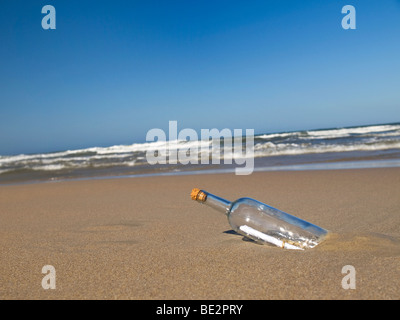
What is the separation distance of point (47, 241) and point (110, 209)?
5.04 ft

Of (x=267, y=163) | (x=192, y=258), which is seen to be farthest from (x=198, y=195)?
(x=267, y=163)

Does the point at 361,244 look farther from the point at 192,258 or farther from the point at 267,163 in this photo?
the point at 267,163

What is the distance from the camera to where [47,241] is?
7.59 feet

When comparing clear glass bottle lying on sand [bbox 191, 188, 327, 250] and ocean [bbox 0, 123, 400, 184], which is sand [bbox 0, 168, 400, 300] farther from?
ocean [bbox 0, 123, 400, 184]

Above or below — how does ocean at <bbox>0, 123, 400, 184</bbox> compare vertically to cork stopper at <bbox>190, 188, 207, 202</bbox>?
below

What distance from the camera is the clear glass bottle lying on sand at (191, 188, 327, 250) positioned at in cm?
180

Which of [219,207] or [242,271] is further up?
[219,207]

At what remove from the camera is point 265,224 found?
1918mm

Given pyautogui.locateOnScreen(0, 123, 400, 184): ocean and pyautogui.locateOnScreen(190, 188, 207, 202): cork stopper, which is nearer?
pyautogui.locateOnScreen(190, 188, 207, 202): cork stopper

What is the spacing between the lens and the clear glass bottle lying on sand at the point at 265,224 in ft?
5.90

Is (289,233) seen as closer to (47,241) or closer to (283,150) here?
(47,241)

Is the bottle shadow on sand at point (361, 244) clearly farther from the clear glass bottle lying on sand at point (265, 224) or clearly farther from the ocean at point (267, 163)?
the ocean at point (267, 163)

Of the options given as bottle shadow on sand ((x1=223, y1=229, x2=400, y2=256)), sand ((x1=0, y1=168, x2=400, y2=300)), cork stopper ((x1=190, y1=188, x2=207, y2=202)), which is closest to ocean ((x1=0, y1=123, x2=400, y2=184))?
sand ((x1=0, y1=168, x2=400, y2=300))
